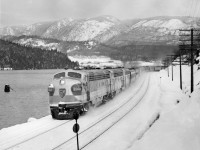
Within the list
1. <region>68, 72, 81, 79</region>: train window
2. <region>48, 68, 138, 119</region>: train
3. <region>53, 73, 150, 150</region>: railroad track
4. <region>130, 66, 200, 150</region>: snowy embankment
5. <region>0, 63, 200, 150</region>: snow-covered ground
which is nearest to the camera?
<region>130, 66, 200, 150</region>: snowy embankment

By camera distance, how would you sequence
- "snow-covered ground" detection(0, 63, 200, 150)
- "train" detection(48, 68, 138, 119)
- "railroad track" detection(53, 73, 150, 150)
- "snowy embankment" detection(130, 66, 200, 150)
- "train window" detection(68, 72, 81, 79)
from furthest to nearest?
"train window" detection(68, 72, 81, 79)
"train" detection(48, 68, 138, 119)
"railroad track" detection(53, 73, 150, 150)
"snow-covered ground" detection(0, 63, 200, 150)
"snowy embankment" detection(130, 66, 200, 150)

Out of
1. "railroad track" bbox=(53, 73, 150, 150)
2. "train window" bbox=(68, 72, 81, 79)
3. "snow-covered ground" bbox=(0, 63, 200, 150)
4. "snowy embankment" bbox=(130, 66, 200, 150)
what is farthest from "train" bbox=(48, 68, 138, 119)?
"snowy embankment" bbox=(130, 66, 200, 150)

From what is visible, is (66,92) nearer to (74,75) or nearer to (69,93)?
(69,93)

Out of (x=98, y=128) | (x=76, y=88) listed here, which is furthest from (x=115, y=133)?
(x=76, y=88)

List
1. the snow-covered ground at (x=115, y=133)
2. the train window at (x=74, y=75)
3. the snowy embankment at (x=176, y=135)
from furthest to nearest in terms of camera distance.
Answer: the train window at (x=74, y=75), the snow-covered ground at (x=115, y=133), the snowy embankment at (x=176, y=135)

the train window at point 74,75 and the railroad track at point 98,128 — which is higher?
the train window at point 74,75

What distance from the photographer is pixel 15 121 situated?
4328cm

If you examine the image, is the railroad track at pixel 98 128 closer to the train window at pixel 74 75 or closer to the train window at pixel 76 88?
the train window at pixel 76 88

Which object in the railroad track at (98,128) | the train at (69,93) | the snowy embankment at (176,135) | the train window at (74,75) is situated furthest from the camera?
the train window at (74,75)

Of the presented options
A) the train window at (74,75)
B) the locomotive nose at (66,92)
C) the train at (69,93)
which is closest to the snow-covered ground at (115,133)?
the train at (69,93)

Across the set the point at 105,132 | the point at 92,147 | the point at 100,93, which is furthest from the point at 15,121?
the point at 92,147

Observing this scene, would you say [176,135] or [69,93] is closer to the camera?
[176,135]

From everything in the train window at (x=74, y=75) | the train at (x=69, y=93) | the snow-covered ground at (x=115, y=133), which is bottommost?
the snow-covered ground at (x=115, y=133)

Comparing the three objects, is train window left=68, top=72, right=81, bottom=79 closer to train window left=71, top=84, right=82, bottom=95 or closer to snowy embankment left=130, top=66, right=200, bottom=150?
train window left=71, top=84, right=82, bottom=95
